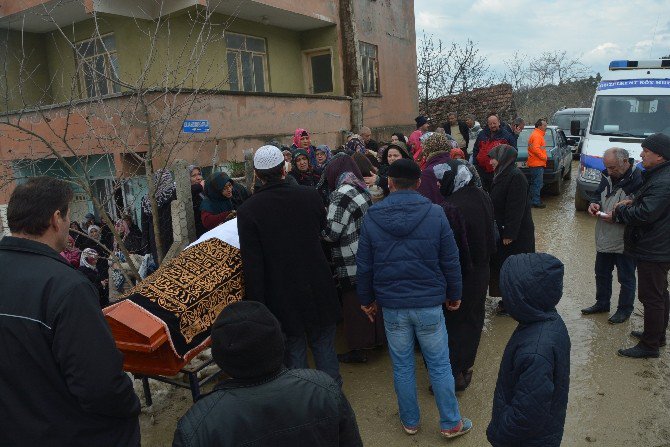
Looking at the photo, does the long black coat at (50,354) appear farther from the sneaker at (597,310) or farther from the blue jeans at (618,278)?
the sneaker at (597,310)

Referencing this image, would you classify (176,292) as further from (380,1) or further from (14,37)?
(380,1)

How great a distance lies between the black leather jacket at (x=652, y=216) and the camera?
12.7ft

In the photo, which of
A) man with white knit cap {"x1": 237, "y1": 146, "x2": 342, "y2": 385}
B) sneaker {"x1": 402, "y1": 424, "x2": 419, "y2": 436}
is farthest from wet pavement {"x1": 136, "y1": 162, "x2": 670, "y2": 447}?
man with white knit cap {"x1": 237, "y1": 146, "x2": 342, "y2": 385}

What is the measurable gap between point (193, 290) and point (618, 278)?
417 cm

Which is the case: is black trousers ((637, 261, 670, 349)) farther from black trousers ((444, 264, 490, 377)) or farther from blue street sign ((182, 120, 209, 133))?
blue street sign ((182, 120, 209, 133))

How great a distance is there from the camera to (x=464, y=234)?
359 centimetres

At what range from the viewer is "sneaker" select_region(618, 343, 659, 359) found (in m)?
4.12

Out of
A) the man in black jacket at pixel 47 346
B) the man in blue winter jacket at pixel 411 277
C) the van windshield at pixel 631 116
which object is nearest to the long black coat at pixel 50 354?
the man in black jacket at pixel 47 346

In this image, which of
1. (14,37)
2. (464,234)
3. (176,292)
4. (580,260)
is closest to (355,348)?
(464,234)

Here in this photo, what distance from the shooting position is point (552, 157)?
1089 cm

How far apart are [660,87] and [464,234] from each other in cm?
750

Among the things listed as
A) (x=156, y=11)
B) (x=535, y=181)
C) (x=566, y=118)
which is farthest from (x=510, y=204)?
(x=566, y=118)

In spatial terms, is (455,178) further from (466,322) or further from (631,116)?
(631,116)

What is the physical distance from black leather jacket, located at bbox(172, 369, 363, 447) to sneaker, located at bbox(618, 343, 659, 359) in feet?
12.1
